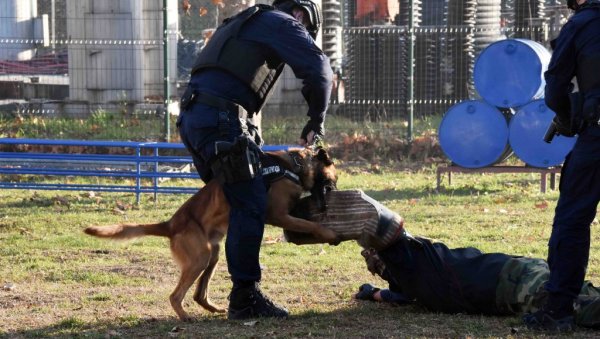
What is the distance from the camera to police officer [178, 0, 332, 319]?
226 inches

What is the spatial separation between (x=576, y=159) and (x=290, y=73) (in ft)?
42.1

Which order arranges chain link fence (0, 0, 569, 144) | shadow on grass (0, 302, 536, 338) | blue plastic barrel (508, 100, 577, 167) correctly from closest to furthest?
shadow on grass (0, 302, 536, 338)
blue plastic barrel (508, 100, 577, 167)
chain link fence (0, 0, 569, 144)

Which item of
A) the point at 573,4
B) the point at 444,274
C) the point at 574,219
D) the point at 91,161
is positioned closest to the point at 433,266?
the point at 444,274

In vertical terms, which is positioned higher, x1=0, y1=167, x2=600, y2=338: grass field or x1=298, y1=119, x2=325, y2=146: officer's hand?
x1=298, y1=119, x2=325, y2=146: officer's hand

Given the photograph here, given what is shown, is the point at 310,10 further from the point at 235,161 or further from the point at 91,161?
the point at 91,161

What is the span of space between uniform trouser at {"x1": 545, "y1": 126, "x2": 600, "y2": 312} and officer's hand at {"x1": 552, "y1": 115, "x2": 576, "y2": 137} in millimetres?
128

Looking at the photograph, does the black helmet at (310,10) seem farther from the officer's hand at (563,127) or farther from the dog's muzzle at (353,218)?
the officer's hand at (563,127)

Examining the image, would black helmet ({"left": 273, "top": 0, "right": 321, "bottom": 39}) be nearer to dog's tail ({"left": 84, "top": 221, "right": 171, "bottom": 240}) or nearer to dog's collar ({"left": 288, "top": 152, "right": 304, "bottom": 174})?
dog's collar ({"left": 288, "top": 152, "right": 304, "bottom": 174})

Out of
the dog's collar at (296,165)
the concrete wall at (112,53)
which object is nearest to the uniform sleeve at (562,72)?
the dog's collar at (296,165)

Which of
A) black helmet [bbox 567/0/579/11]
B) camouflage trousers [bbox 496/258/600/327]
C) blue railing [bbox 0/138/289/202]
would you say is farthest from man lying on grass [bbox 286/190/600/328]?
blue railing [bbox 0/138/289/202]

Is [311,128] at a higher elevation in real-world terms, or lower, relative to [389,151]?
higher

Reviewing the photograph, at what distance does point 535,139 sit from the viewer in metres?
11.6

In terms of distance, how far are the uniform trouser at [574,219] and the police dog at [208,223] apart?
134cm

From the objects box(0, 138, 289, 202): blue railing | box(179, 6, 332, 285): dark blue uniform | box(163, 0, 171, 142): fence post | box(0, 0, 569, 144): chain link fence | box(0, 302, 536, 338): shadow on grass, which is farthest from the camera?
box(0, 0, 569, 144): chain link fence
